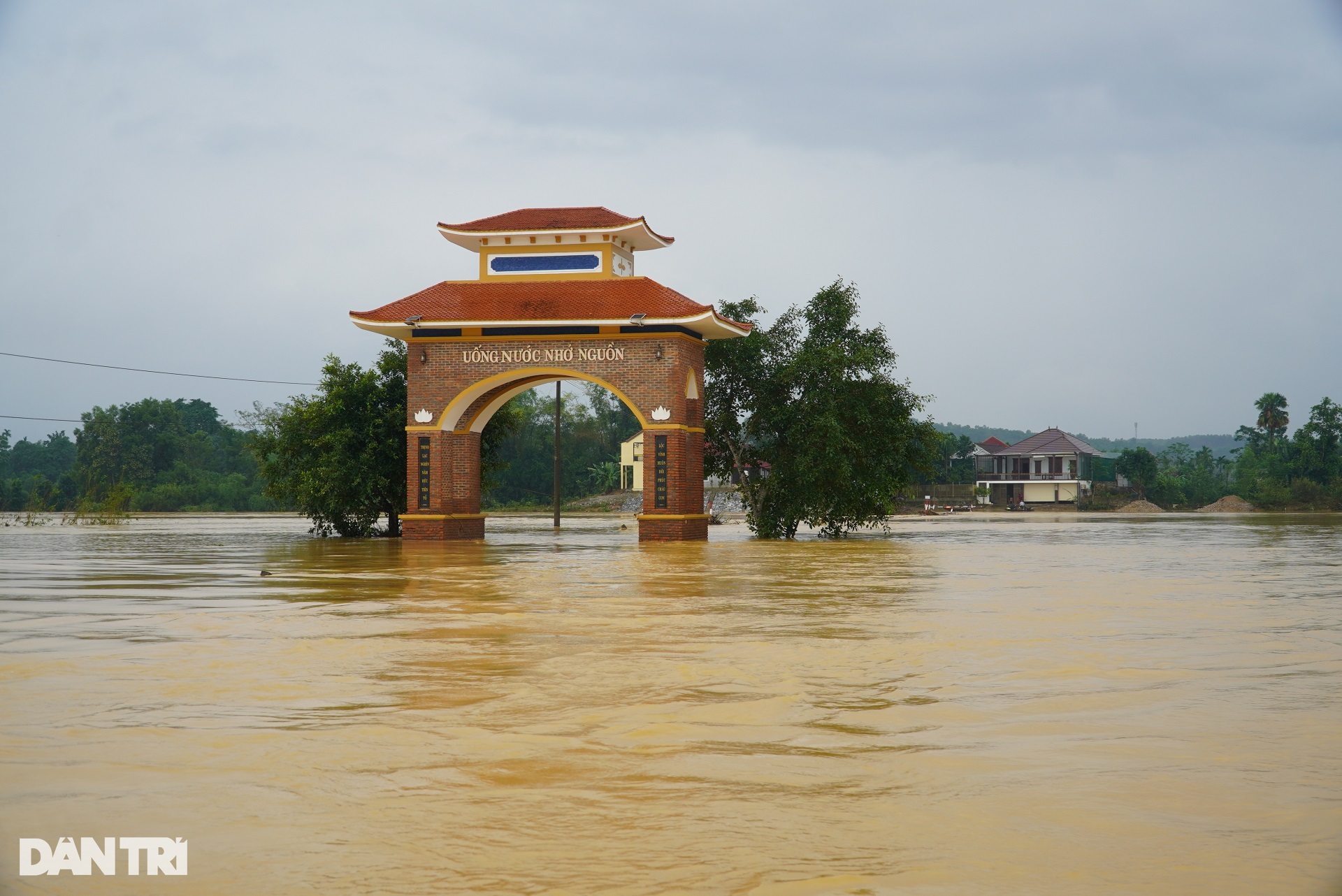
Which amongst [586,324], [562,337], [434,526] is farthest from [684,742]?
[434,526]

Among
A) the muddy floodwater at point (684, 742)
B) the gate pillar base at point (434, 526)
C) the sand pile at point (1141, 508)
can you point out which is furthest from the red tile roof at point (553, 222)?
the sand pile at point (1141, 508)

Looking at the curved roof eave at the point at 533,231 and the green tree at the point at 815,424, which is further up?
the curved roof eave at the point at 533,231

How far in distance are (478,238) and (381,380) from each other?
4.82 m

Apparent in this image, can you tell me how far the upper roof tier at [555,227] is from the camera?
2689 centimetres

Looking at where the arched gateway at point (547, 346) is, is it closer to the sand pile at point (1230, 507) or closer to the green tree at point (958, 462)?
the sand pile at point (1230, 507)

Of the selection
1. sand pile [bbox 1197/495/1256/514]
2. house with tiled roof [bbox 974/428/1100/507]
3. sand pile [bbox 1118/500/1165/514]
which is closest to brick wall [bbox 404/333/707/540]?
sand pile [bbox 1197/495/1256/514]

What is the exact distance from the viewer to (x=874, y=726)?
5.80m

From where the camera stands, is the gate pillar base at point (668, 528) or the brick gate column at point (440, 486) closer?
the gate pillar base at point (668, 528)

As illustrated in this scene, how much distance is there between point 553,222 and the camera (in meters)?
27.3

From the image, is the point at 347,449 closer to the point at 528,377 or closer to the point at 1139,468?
the point at 528,377

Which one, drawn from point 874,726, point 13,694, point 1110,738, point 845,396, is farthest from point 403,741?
point 845,396

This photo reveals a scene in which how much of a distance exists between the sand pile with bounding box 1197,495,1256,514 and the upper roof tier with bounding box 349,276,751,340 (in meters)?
41.1

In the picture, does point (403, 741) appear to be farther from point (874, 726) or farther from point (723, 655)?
point (723, 655)

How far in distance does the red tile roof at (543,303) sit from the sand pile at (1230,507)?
41.2 meters
